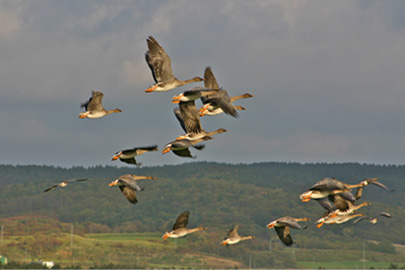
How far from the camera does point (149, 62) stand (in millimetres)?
48250

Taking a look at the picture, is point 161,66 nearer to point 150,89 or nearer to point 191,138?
point 150,89

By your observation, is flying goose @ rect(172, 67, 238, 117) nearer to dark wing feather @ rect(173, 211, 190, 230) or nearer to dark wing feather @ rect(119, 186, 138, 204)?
dark wing feather @ rect(119, 186, 138, 204)

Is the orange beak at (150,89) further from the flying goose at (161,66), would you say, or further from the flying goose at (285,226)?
the flying goose at (285,226)

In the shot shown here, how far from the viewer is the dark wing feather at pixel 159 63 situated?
47969 millimetres

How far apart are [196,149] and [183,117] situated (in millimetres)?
2295

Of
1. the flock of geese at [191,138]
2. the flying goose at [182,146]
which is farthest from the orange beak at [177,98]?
the flying goose at [182,146]

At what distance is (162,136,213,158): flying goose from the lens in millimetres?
43312

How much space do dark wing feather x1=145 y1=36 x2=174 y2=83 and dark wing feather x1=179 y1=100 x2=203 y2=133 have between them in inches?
171

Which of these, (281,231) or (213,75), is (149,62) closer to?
(213,75)

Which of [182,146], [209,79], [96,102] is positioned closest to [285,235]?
[182,146]

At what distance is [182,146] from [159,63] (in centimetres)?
726

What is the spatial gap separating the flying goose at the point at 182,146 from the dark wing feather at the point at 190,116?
0.78 m

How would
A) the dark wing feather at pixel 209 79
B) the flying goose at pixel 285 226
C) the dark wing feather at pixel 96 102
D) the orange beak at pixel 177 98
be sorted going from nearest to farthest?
1. the orange beak at pixel 177 98
2. the flying goose at pixel 285 226
3. the dark wing feather at pixel 96 102
4. the dark wing feather at pixel 209 79

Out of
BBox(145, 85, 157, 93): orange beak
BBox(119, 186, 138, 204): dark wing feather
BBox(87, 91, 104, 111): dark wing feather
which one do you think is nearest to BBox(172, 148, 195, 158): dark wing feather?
BBox(119, 186, 138, 204): dark wing feather
